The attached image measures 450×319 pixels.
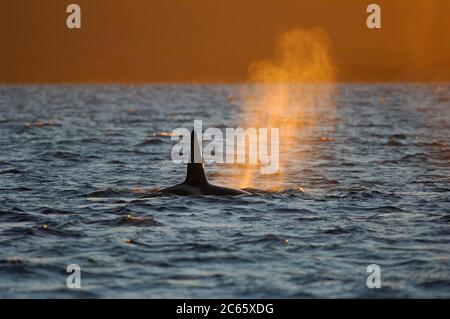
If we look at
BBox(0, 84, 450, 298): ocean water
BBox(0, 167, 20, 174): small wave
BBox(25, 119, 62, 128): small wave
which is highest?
BBox(25, 119, 62, 128): small wave

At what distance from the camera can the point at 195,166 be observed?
83.1 feet

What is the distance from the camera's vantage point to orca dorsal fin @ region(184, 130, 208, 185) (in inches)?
986

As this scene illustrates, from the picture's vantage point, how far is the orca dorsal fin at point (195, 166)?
2505 centimetres

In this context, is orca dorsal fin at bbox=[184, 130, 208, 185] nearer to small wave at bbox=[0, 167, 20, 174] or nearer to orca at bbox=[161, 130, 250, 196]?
orca at bbox=[161, 130, 250, 196]

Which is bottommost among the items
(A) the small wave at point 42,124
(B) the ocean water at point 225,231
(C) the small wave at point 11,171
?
(B) the ocean water at point 225,231

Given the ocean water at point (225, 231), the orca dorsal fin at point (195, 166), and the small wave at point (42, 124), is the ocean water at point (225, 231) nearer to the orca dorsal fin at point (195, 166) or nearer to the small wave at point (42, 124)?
the orca dorsal fin at point (195, 166)

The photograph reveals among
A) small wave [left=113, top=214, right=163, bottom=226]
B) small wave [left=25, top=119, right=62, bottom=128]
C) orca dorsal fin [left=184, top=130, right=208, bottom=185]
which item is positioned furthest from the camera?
small wave [left=25, top=119, right=62, bottom=128]

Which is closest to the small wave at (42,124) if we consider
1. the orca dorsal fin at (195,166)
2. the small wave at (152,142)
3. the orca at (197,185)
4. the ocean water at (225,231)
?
the small wave at (152,142)

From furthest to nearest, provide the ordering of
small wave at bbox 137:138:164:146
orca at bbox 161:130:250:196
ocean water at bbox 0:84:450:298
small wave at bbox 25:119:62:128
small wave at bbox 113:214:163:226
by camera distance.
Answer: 1. small wave at bbox 25:119:62:128
2. small wave at bbox 137:138:164:146
3. orca at bbox 161:130:250:196
4. small wave at bbox 113:214:163:226
5. ocean water at bbox 0:84:450:298

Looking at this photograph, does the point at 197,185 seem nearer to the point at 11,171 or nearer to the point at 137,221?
the point at 137,221

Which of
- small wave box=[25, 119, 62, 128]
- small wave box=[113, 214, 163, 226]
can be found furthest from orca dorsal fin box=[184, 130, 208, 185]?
small wave box=[25, 119, 62, 128]
